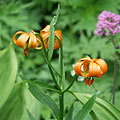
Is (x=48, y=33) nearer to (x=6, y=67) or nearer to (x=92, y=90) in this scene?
(x=6, y=67)

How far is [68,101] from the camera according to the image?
156 cm

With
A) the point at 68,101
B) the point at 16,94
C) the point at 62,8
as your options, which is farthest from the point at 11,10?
the point at 16,94

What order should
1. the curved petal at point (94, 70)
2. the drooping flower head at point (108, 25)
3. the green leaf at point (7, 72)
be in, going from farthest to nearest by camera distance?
the drooping flower head at point (108, 25) → the green leaf at point (7, 72) → the curved petal at point (94, 70)

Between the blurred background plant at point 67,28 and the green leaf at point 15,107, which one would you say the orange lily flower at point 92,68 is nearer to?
the green leaf at point 15,107

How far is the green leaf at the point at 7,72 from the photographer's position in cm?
100

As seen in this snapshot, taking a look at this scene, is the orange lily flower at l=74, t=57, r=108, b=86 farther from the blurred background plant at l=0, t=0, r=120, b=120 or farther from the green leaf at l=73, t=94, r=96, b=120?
the blurred background plant at l=0, t=0, r=120, b=120

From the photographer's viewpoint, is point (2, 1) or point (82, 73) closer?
point (82, 73)

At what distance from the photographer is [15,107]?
1.11m

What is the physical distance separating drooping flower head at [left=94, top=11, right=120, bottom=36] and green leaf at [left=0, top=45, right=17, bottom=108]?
0.54 meters

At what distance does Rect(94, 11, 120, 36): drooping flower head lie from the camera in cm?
133

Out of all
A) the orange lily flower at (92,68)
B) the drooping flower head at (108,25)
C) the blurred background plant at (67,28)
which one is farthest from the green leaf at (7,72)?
the blurred background plant at (67,28)

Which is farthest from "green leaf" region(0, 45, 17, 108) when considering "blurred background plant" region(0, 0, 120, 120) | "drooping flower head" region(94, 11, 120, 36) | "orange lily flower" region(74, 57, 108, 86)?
"blurred background plant" region(0, 0, 120, 120)

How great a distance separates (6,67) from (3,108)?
20 centimetres

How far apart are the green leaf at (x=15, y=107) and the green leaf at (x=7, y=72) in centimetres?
10
